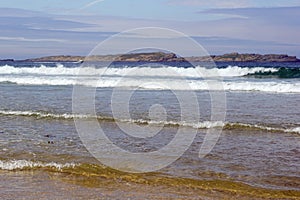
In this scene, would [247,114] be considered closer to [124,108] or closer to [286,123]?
[286,123]

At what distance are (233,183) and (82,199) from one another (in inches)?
99.7

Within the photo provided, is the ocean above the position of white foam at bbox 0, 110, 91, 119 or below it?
below

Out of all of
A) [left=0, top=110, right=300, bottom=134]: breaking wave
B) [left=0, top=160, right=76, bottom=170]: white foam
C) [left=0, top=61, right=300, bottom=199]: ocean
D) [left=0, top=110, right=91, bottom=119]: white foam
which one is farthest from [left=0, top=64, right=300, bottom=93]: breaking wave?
[left=0, top=160, right=76, bottom=170]: white foam

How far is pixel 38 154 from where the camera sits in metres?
9.83

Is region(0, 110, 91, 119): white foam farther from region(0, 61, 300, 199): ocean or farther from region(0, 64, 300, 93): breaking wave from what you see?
region(0, 64, 300, 93): breaking wave

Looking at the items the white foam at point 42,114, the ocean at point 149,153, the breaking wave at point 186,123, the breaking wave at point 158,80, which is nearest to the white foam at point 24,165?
the ocean at point 149,153

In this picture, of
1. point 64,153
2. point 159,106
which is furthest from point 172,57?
point 64,153

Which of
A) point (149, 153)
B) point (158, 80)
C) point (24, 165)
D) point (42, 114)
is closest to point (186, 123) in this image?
point (149, 153)

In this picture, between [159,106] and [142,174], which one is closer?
[142,174]

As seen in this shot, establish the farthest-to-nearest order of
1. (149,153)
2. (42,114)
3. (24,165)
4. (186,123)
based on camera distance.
→ 1. (42,114)
2. (186,123)
3. (149,153)
4. (24,165)

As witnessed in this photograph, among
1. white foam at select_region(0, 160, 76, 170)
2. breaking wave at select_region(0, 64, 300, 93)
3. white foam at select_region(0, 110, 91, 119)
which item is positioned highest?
breaking wave at select_region(0, 64, 300, 93)

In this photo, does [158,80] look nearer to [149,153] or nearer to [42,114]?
[42,114]

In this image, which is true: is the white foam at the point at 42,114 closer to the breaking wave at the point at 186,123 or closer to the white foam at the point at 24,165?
the breaking wave at the point at 186,123

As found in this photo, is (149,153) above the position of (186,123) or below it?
below
